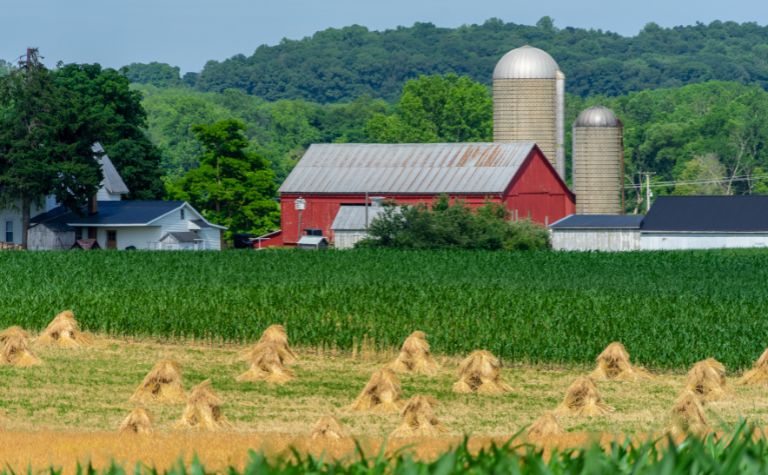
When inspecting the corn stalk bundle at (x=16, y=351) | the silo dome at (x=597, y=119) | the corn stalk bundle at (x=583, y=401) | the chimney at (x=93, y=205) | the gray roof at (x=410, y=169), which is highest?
the silo dome at (x=597, y=119)

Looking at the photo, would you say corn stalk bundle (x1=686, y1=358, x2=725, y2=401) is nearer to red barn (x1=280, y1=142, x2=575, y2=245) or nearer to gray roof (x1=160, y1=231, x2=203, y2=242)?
red barn (x1=280, y1=142, x2=575, y2=245)

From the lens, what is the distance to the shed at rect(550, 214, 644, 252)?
8175 cm

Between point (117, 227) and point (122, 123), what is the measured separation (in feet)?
46.4

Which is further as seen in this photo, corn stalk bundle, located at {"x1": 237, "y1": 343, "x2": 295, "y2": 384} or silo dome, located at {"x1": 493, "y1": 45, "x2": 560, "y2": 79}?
silo dome, located at {"x1": 493, "y1": 45, "x2": 560, "y2": 79}

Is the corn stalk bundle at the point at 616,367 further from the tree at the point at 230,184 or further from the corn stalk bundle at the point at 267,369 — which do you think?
the tree at the point at 230,184

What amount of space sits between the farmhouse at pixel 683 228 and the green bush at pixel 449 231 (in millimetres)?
6099

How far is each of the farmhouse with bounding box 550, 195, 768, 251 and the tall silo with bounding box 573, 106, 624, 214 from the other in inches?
624

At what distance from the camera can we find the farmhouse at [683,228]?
78.8m

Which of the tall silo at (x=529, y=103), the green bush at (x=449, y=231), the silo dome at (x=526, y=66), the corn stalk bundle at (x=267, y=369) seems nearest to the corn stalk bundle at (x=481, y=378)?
the corn stalk bundle at (x=267, y=369)

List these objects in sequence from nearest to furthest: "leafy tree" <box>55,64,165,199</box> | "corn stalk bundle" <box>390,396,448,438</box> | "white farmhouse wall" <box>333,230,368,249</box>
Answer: "corn stalk bundle" <box>390,396,448,438</box>, "white farmhouse wall" <box>333,230,368,249</box>, "leafy tree" <box>55,64,165,199</box>

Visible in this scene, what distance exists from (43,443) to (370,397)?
896cm

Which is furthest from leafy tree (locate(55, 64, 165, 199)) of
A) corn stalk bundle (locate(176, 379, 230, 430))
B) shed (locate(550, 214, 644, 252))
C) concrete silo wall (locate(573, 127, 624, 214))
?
corn stalk bundle (locate(176, 379, 230, 430))

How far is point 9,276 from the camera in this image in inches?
2034

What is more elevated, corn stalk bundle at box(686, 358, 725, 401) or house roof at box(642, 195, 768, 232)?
house roof at box(642, 195, 768, 232)
